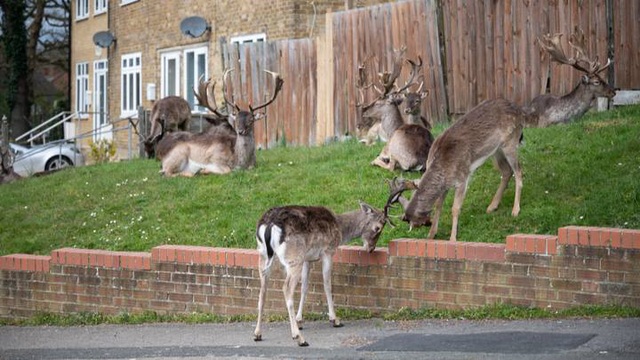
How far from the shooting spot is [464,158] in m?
12.9

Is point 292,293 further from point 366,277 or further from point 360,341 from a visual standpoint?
point 366,277

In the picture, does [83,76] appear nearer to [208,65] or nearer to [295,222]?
[208,65]

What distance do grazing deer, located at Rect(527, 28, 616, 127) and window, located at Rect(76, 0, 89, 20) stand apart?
93.3 feet

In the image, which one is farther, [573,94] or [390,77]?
[390,77]

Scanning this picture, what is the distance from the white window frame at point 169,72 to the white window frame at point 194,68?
0.46 m

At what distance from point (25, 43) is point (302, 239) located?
42.0 metres

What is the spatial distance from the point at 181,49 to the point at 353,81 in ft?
41.7

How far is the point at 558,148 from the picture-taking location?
50.4 ft

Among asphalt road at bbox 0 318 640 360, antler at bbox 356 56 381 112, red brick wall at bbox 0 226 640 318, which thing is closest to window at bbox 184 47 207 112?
antler at bbox 356 56 381 112

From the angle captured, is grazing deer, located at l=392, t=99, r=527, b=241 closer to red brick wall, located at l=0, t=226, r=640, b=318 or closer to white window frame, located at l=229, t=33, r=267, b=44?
red brick wall, located at l=0, t=226, r=640, b=318

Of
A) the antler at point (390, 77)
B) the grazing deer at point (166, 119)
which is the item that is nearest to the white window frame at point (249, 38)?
the grazing deer at point (166, 119)

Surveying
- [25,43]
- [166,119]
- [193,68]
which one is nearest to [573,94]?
[166,119]

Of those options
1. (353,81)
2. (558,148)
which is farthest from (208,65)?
(558,148)

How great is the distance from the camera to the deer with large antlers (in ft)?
52.6
